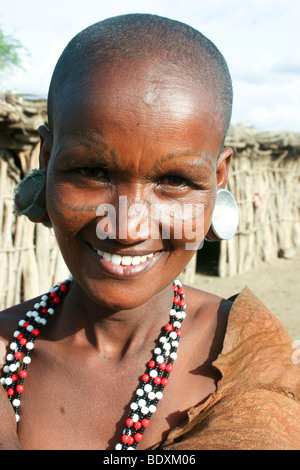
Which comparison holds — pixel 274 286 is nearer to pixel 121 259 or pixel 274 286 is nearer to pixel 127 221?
pixel 121 259

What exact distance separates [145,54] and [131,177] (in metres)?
0.33

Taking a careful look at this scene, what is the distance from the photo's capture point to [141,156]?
4.23 ft

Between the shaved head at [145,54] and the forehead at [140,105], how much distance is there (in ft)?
0.06

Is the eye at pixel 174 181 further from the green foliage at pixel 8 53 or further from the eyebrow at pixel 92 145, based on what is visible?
the green foliage at pixel 8 53

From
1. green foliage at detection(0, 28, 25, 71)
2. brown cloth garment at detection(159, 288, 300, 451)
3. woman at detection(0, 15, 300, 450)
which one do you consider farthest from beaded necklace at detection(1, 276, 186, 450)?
green foliage at detection(0, 28, 25, 71)

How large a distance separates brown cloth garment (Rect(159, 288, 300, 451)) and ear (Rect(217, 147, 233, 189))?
398mm

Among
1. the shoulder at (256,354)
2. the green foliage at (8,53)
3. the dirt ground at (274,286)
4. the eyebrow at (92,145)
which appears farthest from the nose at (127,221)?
the green foliage at (8,53)

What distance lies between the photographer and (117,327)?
69.2 inches

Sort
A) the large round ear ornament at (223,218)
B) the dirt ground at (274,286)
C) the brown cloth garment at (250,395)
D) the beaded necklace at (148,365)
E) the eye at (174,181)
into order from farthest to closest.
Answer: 1. the dirt ground at (274,286)
2. the large round ear ornament at (223,218)
3. the beaded necklace at (148,365)
4. the eye at (174,181)
5. the brown cloth garment at (250,395)

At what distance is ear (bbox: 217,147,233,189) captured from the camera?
162 centimetres

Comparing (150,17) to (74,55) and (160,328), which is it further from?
(160,328)

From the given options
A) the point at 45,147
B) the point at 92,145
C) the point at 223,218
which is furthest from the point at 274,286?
the point at 92,145

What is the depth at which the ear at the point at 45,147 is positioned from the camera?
5.32ft

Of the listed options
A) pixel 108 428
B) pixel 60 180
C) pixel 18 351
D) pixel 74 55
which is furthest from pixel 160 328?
pixel 74 55
